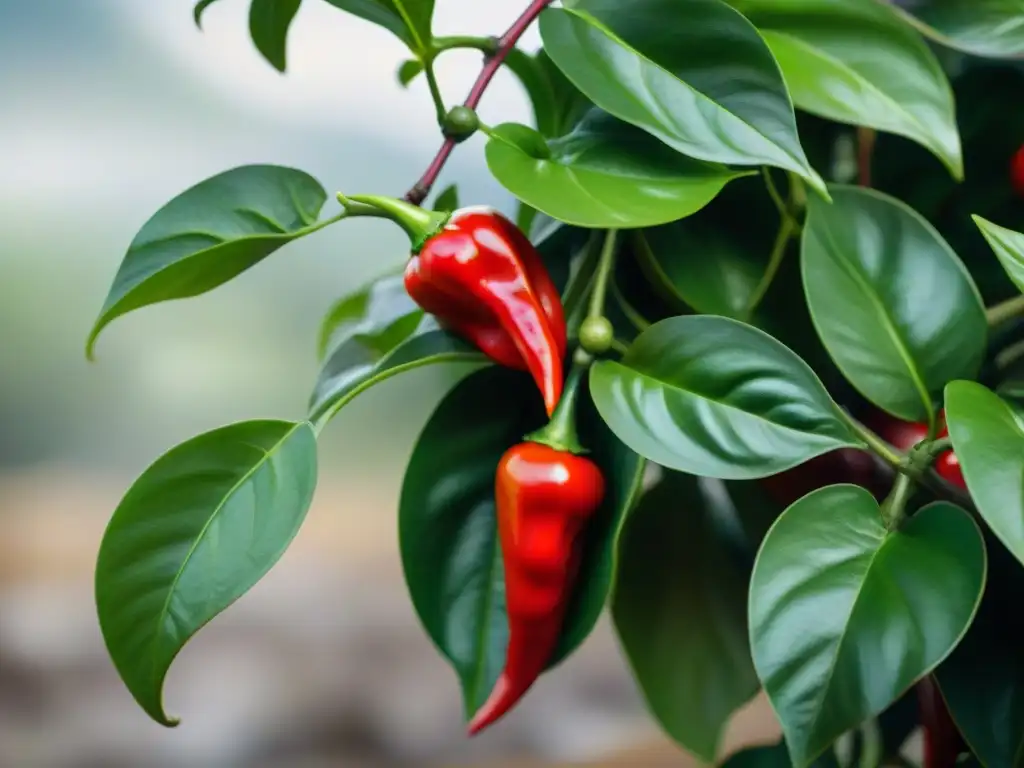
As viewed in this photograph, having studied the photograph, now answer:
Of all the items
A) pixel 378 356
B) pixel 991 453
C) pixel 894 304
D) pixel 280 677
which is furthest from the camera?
pixel 280 677

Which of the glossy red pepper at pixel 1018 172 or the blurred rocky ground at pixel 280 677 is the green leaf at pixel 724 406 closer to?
the glossy red pepper at pixel 1018 172

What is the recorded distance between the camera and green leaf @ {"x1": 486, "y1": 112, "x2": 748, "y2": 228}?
18.6 inches

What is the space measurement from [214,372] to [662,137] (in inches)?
22.8

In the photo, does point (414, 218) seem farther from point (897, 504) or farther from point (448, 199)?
point (897, 504)

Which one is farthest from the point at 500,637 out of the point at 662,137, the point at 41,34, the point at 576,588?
the point at 41,34

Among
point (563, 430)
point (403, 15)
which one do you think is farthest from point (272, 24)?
point (563, 430)

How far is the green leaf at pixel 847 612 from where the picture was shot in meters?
0.40

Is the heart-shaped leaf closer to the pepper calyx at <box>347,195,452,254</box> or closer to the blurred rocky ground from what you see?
the pepper calyx at <box>347,195,452,254</box>

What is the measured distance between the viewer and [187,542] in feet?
1.58

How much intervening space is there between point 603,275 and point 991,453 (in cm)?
25

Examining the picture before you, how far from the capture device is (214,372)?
895 millimetres

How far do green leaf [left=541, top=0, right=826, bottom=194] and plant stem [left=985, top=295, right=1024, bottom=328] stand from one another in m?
0.18

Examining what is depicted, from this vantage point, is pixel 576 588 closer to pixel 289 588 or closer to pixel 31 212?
pixel 289 588

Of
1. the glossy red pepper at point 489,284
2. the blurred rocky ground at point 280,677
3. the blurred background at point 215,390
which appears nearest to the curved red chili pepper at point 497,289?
the glossy red pepper at point 489,284
